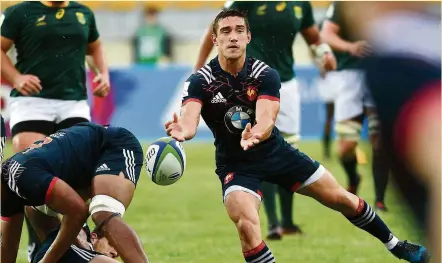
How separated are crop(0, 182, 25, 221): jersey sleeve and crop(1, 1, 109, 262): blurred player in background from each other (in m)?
1.65

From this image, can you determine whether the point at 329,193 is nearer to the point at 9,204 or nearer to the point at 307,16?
the point at 9,204

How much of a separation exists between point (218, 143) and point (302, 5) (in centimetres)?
257

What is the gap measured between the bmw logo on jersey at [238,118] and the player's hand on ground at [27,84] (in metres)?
1.88

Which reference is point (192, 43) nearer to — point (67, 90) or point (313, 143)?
point (313, 143)

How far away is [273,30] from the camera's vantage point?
7.70 meters

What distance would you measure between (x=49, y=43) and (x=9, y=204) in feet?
7.08

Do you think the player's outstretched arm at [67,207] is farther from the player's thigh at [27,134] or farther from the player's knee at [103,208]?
the player's thigh at [27,134]

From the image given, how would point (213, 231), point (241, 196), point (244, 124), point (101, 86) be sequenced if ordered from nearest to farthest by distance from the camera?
point (241, 196)
point (244, 124)
point (101, 86)
point (213, 231)

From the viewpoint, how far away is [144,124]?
16.5 metres

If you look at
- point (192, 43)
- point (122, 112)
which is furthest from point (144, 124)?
point (192, 43)

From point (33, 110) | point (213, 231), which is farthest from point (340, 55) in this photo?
point (33, 110)

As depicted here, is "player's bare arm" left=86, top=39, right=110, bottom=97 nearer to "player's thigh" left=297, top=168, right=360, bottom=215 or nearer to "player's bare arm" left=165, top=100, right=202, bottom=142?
"player's bare arm" left=165, top=100, right=202, bottom=142

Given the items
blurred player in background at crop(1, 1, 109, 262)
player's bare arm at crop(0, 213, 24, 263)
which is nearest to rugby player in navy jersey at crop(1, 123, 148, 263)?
player's bare arm at crop(0, 213, 24, 263)

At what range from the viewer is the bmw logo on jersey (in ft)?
18.4
